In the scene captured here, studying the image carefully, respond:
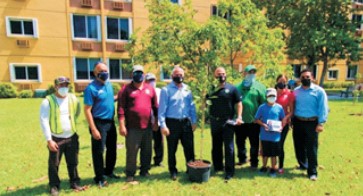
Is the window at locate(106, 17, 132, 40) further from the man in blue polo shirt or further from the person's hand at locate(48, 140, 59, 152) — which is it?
the person's hand at locate(48, 140, 59, 152)

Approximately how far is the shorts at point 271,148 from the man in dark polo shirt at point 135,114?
2.28 m

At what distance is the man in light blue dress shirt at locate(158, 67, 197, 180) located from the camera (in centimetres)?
487

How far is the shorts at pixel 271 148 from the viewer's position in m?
5.17

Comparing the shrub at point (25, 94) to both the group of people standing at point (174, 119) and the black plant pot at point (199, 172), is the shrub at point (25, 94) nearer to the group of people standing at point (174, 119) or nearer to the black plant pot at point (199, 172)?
the group of people standing at point (174, 119)

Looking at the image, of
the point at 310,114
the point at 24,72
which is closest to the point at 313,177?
the point at 310,114

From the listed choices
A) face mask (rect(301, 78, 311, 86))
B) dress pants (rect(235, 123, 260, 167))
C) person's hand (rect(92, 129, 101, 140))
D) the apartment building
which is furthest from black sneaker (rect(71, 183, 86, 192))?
the apartment building

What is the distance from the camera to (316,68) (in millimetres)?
29891

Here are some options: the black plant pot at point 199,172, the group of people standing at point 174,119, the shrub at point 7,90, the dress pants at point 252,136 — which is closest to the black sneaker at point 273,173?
the group of people standing at point 174,119

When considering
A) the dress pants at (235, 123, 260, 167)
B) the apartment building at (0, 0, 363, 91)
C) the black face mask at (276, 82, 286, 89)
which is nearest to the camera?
A: the black face mask at (276, 82, 286, 89)

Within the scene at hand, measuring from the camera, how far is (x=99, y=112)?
4.55 metres

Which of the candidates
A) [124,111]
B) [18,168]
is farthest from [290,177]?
[18,168]

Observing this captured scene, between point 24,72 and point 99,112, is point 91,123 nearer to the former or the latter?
point 99,112

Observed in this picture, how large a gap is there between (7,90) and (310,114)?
19420mm

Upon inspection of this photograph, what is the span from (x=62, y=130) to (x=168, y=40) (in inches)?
235
